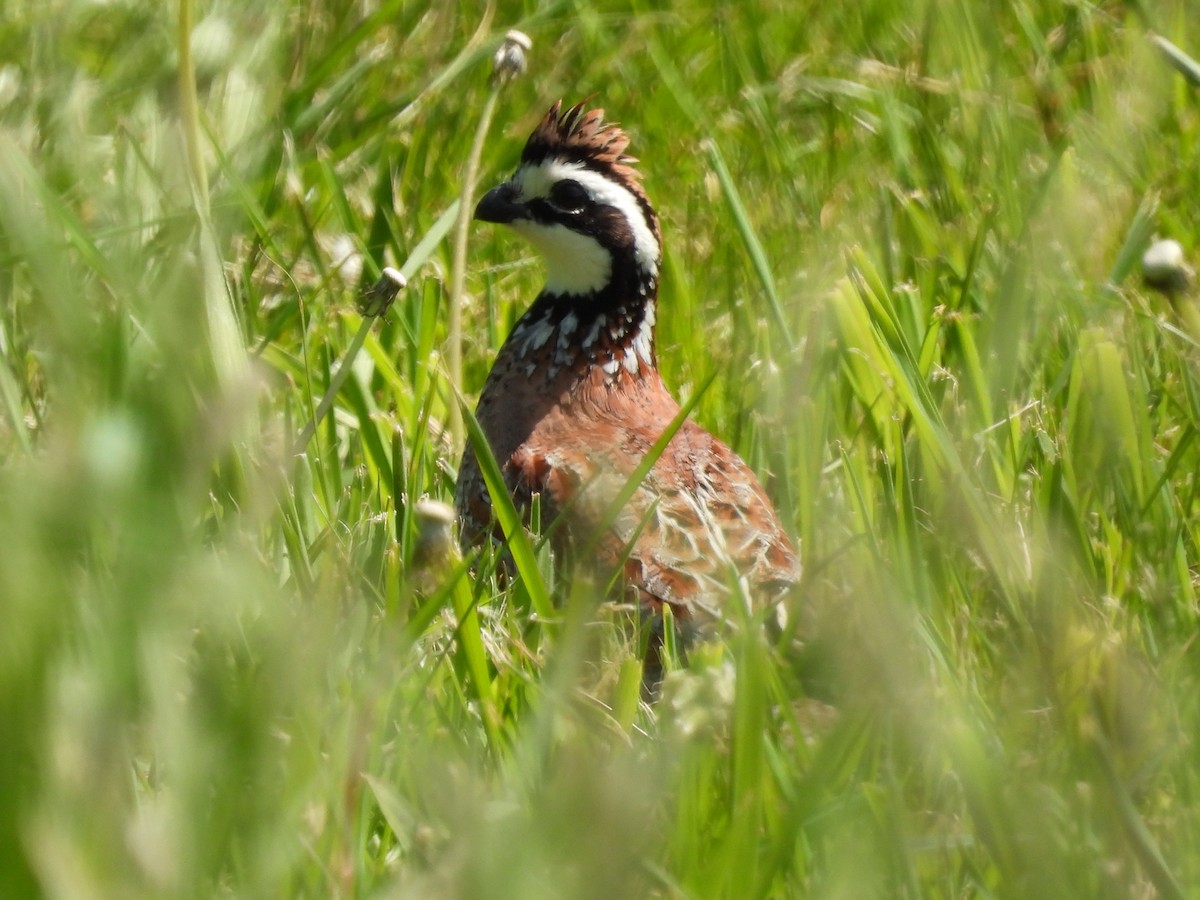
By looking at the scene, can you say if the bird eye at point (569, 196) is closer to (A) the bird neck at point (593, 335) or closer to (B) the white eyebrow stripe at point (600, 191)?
(B) the white eyebrow stripe at point (600, 191)

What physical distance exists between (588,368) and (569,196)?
0.39 m

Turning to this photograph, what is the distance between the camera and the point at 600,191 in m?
3.72

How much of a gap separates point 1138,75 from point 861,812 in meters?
1.02

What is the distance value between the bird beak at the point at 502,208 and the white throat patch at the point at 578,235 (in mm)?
17

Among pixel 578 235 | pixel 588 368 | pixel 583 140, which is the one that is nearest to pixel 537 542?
pixel 588 368

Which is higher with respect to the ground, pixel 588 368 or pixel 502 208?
pixel 502 208

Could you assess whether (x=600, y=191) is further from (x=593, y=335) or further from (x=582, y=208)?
(x=593, y=335)

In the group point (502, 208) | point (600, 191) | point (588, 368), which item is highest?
point (600, 191)

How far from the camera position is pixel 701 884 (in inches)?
68.0

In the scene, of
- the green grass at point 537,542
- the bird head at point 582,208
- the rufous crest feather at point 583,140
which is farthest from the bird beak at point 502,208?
the green grass at point 537,542

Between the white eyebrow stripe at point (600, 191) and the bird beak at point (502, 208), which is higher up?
the white eyebrow stripe at point (600, 191)

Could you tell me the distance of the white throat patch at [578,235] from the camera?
373cm

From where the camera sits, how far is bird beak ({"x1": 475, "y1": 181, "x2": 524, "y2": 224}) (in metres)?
3.81

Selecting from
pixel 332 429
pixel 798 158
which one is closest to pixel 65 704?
pixel 332 429
